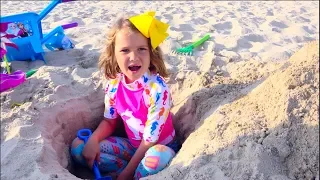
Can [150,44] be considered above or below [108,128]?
above

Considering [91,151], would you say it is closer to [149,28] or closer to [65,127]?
[65,127]

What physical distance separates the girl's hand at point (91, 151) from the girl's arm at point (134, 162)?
0.25 meters

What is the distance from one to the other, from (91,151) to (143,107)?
411mm

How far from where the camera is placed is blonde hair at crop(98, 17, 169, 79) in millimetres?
2078

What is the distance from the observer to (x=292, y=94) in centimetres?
175

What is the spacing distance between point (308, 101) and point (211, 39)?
2183 millimetres

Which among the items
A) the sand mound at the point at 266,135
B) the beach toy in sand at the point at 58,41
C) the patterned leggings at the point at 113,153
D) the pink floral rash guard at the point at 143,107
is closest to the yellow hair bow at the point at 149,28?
the pink floral rash guard at the point at 143,107

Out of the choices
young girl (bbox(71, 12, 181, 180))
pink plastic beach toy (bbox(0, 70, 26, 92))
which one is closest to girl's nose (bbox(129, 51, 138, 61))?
young girl (bbox(71, 12, 181, 180))

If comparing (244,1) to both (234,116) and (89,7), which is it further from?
(234,116)

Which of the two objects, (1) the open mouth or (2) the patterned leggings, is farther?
(2) the patterned leggings

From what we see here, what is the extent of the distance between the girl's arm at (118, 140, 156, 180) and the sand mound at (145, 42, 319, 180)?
10.3 inches

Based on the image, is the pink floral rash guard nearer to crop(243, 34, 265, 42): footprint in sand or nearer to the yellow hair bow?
the yellow hair bow

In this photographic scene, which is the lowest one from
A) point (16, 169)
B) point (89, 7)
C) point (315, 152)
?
point (89, 7)

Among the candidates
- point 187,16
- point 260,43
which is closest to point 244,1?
point 187,16
